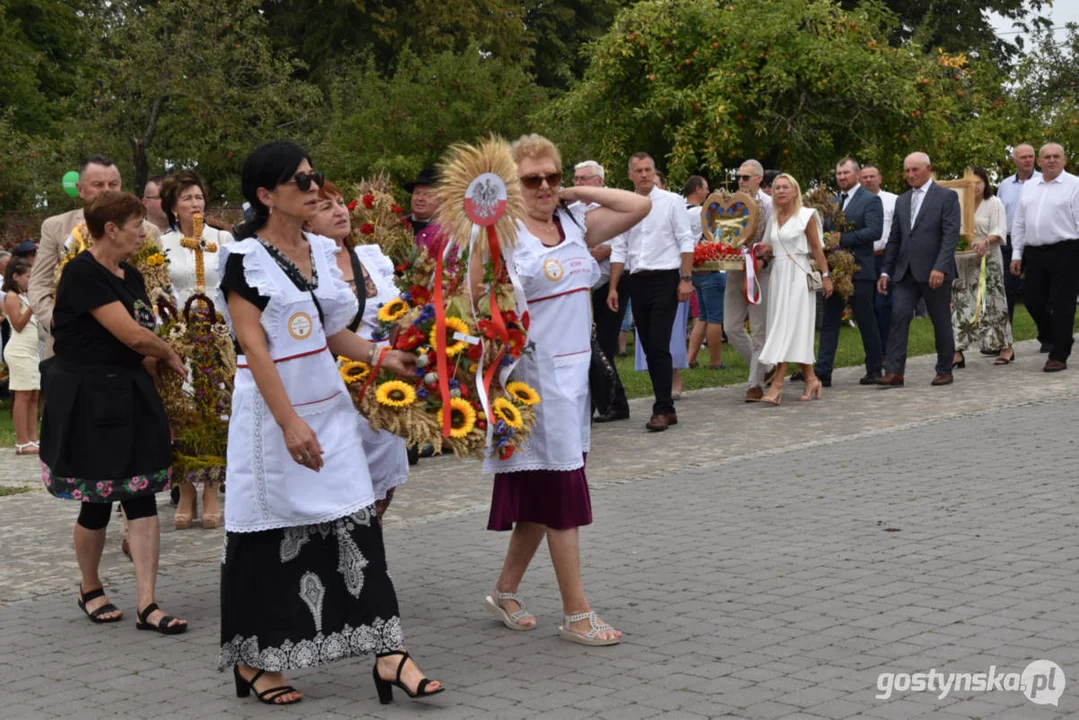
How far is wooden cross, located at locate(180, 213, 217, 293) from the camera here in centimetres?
861

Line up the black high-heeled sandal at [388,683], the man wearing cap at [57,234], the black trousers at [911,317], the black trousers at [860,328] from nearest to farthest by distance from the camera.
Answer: the black high-heeled sandal at [388,683]
the man wearing cap at [57,234]
the black trousers at [911,317]
the black trousers at [860,328]

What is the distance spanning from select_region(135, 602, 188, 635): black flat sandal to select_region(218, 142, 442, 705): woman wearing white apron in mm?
1108

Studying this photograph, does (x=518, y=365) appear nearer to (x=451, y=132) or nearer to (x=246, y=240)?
(x=246, y=240)

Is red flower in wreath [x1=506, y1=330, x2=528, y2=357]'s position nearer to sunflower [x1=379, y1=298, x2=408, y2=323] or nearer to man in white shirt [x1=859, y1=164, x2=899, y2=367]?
sunflower [x1=379, y1=298, x2=408, y2=323]

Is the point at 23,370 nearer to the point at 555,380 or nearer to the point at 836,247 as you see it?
the point at 836,247

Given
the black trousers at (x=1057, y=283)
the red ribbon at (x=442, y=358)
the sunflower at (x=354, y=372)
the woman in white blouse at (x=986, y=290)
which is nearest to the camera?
the red ribbon at (x=442, y=358)

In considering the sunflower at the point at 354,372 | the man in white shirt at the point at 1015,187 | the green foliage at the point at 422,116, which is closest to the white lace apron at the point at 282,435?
the sunflower at the point at 354,372

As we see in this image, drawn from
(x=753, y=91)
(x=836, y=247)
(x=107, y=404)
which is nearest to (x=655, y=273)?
(x=836, y=247)

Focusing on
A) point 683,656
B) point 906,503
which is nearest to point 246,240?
point 683,656

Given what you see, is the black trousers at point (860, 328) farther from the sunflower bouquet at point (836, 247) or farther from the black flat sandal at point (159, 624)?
the black flat sandal at point (159, 624)

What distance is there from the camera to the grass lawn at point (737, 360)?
50.4ft

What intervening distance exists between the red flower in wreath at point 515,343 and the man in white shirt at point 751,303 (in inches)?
326

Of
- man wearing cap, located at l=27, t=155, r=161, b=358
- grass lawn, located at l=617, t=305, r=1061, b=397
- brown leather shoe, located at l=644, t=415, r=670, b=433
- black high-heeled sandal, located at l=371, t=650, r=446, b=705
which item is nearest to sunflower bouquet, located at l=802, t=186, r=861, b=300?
grass lawn, located at l=617, t=305, r=1061, b=397

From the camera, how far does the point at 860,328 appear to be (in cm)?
1470
